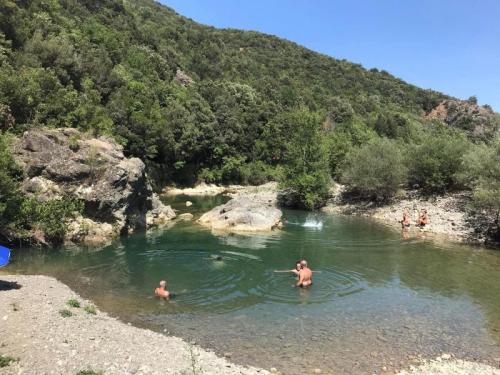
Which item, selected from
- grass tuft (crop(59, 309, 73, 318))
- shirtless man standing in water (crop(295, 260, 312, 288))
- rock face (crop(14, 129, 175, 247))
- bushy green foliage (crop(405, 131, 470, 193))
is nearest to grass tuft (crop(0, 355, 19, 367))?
grass tuft (crop(59, 309, 73, 318))

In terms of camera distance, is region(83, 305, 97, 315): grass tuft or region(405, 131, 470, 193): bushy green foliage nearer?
region(83, 305, 97, 315): grass tuft

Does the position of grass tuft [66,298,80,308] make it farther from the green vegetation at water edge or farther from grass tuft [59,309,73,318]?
the green vegetation at water edge

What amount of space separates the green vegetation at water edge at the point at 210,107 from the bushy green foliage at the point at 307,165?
0.16 metres

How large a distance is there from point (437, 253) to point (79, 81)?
55671 mm

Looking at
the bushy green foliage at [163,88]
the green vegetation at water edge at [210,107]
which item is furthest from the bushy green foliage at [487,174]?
the bushy green foliage at [163,88]

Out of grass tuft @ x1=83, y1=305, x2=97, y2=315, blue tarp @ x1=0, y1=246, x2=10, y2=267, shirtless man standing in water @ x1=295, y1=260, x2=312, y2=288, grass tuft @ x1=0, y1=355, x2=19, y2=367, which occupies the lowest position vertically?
grass tuft @ x1=83, y1=305, x2=97, y2=315

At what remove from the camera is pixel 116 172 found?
37.4 metres

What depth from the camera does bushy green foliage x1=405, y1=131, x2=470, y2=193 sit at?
51.1 metres

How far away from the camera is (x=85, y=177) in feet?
119

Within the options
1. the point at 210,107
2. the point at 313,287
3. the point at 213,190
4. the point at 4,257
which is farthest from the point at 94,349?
the point at 210,107

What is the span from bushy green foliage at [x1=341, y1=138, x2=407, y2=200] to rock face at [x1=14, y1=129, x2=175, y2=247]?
28.2 m

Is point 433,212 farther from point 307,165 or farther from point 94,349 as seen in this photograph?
point 94,349

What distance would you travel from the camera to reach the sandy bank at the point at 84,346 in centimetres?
1244

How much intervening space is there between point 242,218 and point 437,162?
25.1 meters
